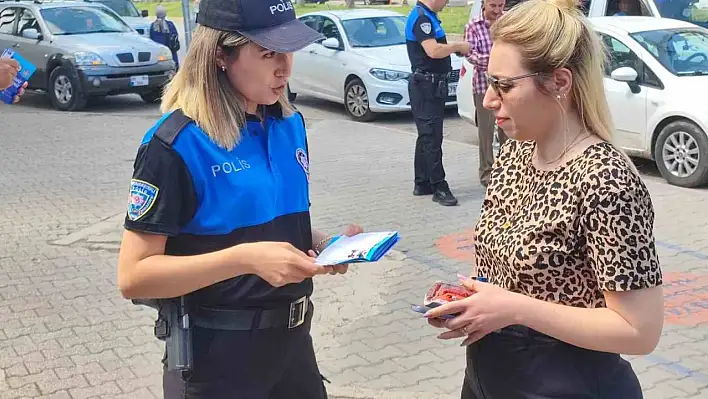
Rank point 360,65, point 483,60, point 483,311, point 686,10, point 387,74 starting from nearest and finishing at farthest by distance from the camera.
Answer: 1. point 483,311
2. point 483,60
3. point 686,10
4. point 387,74
5. point 360,65

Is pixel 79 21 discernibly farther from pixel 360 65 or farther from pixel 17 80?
pixel 17 80

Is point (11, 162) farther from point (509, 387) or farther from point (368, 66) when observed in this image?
point (509, 387)

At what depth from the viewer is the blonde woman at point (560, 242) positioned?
2035mm

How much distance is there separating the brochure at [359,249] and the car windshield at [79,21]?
1364 centimetres

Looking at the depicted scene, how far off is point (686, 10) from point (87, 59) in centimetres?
931

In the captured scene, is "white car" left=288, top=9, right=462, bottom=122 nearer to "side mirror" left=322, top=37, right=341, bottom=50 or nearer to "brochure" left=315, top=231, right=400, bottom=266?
"side mirror" left=322, top=37, right=341, bottom=50

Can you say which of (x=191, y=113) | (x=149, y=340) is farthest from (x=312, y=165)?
(x=191, y=113)

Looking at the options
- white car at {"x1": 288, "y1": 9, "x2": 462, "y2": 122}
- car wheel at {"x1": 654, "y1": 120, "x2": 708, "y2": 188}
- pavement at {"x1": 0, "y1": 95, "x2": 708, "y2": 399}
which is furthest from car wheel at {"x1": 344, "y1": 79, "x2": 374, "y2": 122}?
car wheel at {"x1": 654, "y1": 120, "x2": 708, "y2": 188}

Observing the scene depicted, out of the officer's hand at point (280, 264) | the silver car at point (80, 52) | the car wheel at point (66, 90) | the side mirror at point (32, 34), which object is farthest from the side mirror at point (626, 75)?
the side mirror at point (32, 34)

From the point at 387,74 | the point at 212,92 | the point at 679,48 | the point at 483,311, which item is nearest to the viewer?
the point at 483,311

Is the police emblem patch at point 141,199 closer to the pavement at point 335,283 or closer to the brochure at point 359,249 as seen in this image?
the brochure at point 359,249

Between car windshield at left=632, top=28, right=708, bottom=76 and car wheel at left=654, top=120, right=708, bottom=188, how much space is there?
0.72 meters

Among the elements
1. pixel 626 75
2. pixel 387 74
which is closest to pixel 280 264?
pixel 626 75

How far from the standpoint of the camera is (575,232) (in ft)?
6.87
